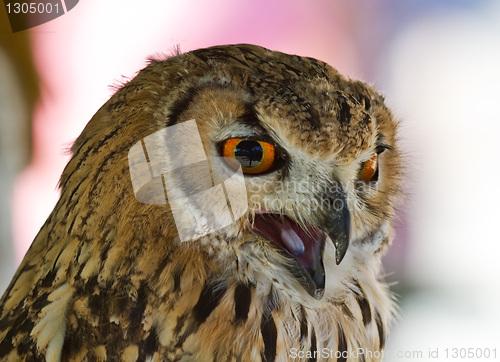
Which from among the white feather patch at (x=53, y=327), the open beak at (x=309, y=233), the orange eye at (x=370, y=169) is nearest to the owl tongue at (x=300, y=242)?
the open beak at (x=309, y=233)

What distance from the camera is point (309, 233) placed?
0.66 meters

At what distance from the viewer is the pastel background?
0.89m

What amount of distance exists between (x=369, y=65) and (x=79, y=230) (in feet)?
1.89

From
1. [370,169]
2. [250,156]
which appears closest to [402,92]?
[370,169]

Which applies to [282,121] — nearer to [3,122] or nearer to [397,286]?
[397,286]

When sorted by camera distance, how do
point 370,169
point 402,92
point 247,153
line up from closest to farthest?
point 247,153, point 370,169, point 402,92

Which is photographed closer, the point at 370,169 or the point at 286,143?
the point at 286,143

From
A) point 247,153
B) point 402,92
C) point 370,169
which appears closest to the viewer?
point 247,153

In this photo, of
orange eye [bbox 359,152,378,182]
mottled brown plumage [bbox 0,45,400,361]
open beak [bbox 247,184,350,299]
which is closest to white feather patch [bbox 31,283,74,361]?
mottled brown plumage [bbox 0,45,400,361]

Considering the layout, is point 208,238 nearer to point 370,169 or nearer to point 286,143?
point 286,143

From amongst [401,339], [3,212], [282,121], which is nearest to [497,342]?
[401,339]

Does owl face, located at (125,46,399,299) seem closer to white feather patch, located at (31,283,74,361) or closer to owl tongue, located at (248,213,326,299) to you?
owl tongue, located at (248,213,326,299)

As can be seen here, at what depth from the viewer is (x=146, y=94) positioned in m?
0.67

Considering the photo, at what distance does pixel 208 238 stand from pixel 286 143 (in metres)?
0.15
